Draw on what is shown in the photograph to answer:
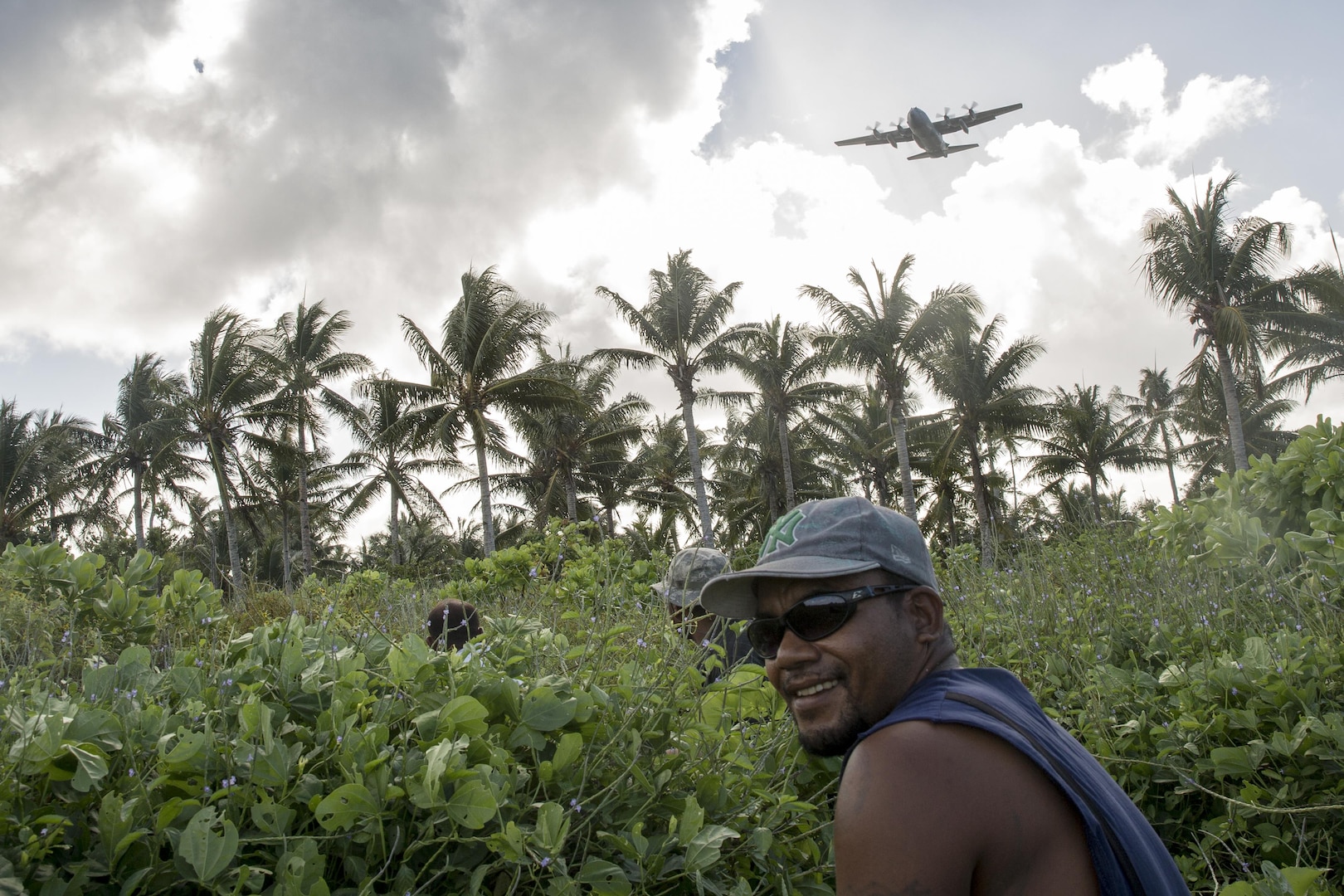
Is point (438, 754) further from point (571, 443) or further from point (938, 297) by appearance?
point (571, 443)

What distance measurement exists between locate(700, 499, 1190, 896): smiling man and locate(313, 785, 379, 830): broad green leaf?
761 millimetres

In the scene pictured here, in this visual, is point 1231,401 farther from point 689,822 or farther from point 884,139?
point 689,822

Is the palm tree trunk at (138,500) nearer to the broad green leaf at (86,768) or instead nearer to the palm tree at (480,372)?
the palm tree at (480,372)

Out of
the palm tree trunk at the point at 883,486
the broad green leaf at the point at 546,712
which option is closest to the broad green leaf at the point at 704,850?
the broad green leaf at the point at 546,712

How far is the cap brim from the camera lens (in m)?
1.50

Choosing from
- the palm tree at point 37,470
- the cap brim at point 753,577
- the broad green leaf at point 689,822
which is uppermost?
the palm tree at point 37,470

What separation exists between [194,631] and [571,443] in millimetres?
A: 31451

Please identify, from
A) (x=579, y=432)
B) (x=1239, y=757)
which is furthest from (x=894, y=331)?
(x=1239, y=757)

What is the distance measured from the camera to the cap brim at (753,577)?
59.2 inches

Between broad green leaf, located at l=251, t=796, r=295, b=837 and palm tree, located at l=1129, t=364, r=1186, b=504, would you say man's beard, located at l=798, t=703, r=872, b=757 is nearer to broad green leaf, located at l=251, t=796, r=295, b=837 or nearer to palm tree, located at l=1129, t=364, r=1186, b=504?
broad green leaf, located at l=251, t=796, r=295, b=837

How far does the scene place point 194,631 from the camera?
3213 millimetres

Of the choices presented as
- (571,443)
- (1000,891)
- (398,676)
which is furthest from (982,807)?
(571,443)

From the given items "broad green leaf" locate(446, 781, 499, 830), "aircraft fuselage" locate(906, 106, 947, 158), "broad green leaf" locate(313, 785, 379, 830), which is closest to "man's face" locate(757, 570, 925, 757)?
"broad green leaf" locate(446, 781, 499, 830)

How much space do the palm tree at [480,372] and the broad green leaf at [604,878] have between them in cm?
2360
